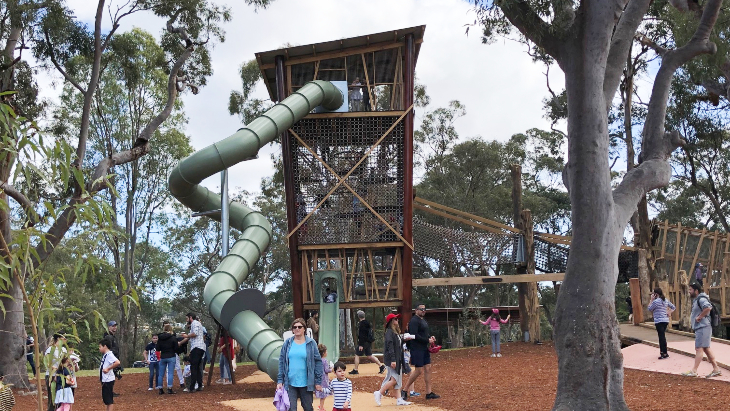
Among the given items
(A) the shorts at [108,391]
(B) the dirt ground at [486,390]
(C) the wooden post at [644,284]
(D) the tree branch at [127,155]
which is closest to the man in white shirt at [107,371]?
(A) the shorts at [108,391]

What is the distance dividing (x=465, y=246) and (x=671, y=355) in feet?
28.7

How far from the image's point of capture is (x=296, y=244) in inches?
773

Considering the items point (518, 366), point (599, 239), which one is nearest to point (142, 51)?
point (518, 366)

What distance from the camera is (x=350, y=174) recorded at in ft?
63.6

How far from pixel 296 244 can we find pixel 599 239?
11216mm

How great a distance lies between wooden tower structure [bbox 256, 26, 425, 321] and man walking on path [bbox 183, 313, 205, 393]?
4.36 m

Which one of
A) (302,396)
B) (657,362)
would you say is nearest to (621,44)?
(302,396)

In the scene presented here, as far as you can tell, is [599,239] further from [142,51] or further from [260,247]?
[142,51]

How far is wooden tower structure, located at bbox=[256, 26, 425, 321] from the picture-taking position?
63.5ft

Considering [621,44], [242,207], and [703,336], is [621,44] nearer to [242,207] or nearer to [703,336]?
[703,336]

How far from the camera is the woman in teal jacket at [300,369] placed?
9008mm

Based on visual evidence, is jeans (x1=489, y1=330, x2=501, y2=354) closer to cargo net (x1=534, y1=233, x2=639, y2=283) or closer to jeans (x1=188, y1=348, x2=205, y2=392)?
cargo net (x1=534, y1=233, x2=639, y2=283)

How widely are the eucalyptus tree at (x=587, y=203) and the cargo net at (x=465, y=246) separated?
13.2 m

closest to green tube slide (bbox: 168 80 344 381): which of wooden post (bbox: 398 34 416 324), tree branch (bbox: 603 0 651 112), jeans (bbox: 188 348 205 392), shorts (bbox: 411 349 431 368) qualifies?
jeans (bbox: 188 348 205 392)
